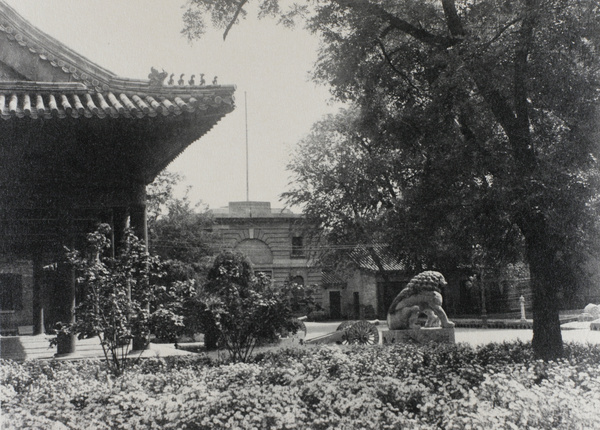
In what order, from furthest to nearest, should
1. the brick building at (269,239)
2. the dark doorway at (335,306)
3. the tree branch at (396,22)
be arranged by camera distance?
1. the brick building at (269,239)
2. the dark doorway at (335,306)
3. the tree branch at (396,22)

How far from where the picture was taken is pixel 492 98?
1112 centimetres

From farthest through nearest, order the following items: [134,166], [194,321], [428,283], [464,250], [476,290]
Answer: [476,290], [428,283], [464,250], [194,321], [134,166]

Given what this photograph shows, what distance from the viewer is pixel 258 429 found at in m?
5.61

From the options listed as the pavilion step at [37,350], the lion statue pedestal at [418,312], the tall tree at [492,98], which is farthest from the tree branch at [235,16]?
the lion statue pedestal at [418,312]

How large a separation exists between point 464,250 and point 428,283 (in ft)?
16.7

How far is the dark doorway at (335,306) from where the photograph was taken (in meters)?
44.3

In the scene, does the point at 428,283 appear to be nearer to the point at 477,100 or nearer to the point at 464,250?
the point at 464,250

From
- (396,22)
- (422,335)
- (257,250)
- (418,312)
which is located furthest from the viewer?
(257,250)

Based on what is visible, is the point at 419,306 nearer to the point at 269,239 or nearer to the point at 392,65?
the point at 392,65

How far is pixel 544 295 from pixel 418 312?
20.3 feet

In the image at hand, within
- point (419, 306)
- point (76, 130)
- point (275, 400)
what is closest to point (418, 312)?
point (419, 306)

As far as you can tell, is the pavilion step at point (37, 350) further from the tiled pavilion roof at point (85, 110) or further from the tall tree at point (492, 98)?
the tall tree at point (492, 98)

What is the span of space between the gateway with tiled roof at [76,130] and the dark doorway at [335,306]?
35.6 metres

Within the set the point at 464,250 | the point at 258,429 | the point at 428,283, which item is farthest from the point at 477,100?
the point at 258,429
